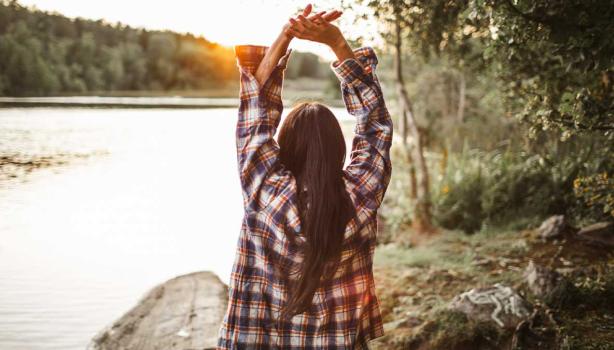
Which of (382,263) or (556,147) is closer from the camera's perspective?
(382,263)

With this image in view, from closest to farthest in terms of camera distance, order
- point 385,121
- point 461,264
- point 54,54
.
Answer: point 385,121
point 461,264
point 54,54

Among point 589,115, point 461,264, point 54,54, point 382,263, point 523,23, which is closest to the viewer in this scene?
point 523,23

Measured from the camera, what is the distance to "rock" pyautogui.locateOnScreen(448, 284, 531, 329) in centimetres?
316

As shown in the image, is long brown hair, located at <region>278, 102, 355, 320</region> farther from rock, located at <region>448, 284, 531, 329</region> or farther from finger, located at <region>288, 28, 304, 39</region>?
rock, located at <region>448, 284, 531, 329</region>

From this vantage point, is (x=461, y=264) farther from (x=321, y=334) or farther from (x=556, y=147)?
(x=321, y=334)

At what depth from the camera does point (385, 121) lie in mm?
1509

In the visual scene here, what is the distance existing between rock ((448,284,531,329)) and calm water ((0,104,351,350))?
2418 mm

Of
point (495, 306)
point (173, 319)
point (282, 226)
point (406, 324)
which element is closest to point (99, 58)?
point (173, 319)

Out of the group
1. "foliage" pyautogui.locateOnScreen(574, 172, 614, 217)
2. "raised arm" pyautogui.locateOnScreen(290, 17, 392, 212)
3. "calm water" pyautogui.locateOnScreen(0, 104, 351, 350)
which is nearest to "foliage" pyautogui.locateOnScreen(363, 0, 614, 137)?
→ "foliage" pyautogui.locateOnScreen(574, 172, 614, 217)

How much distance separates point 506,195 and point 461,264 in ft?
5.53

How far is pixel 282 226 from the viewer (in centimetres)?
131

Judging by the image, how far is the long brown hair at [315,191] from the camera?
1.30 metres

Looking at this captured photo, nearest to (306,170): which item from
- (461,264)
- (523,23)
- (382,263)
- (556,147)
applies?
(523,23)

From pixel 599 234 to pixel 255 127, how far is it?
16.4 ft
